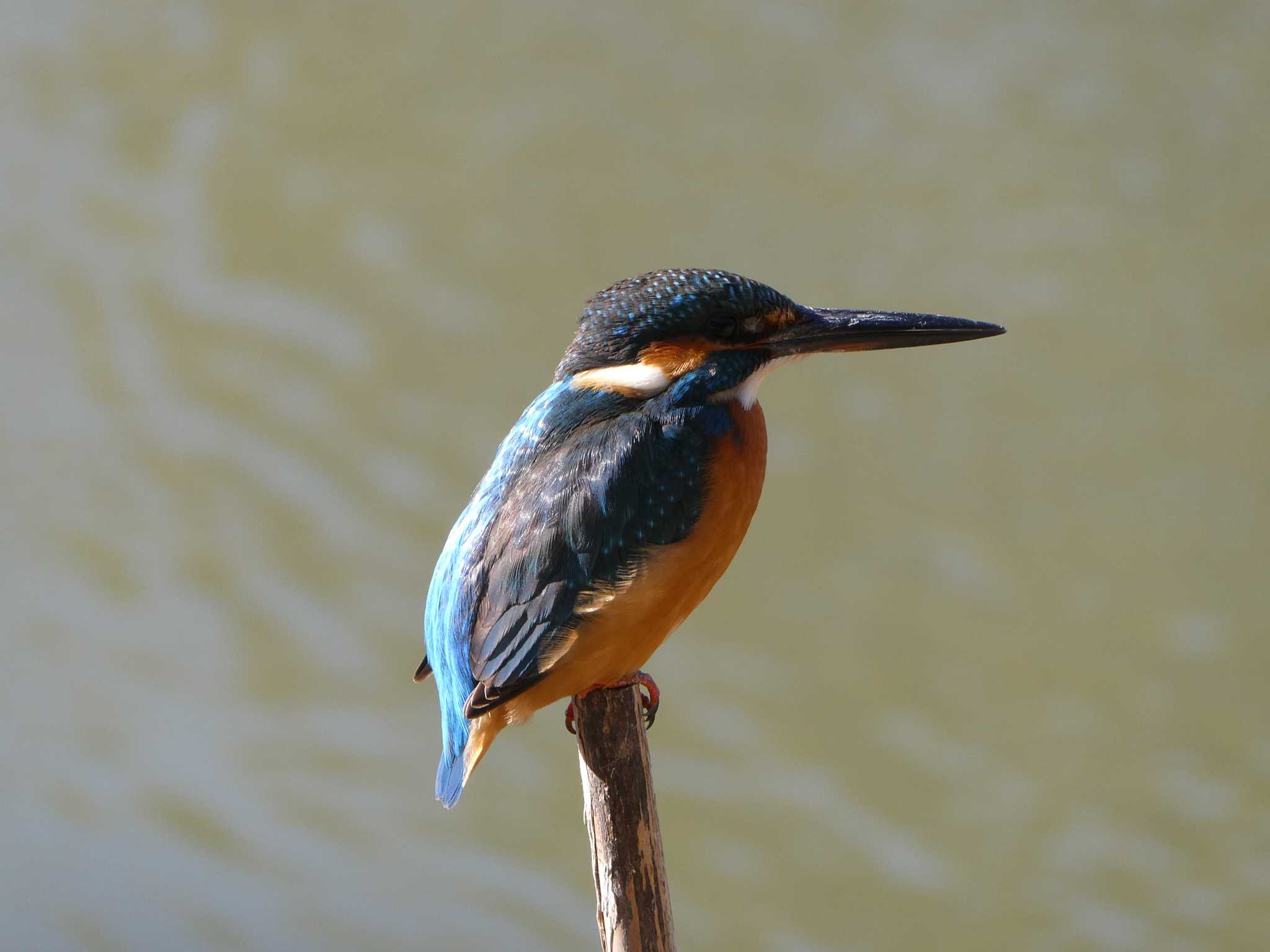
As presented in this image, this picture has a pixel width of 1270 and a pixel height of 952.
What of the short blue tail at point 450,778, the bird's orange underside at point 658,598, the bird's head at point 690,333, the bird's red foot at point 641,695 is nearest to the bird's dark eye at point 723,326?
the bird's head at point 690,333

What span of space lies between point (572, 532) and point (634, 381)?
A: 245 millimetres

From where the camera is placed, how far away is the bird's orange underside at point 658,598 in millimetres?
2086

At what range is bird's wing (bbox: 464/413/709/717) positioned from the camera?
2.06 meters

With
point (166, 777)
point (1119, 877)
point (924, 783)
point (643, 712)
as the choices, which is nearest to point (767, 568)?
point (924, 783)

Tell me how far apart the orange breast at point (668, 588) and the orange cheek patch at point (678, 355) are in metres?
0.09

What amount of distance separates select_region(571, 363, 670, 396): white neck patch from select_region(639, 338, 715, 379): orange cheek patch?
1 centimetres

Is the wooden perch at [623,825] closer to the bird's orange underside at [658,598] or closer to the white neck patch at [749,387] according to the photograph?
the bird's orange underside at [658,598]

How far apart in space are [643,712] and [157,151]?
415 cm

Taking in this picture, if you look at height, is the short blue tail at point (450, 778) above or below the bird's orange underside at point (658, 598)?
below

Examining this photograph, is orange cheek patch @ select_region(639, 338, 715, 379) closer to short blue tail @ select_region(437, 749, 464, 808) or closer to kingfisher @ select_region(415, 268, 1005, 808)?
kingfisher @ select_region(415, 268, 1005, 808)

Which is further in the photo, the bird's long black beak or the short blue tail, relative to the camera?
the bird's long black beak

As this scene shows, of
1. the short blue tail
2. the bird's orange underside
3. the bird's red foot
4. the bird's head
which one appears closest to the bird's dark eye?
the bird's head

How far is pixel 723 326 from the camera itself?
2.17 m

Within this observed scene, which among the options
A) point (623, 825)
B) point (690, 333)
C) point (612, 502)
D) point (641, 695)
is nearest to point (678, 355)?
point (690, 333)
